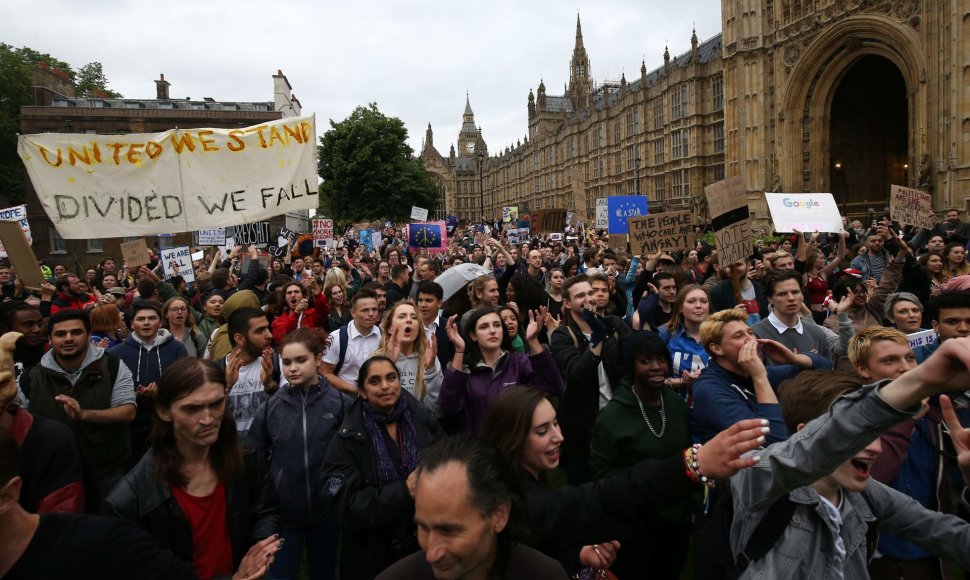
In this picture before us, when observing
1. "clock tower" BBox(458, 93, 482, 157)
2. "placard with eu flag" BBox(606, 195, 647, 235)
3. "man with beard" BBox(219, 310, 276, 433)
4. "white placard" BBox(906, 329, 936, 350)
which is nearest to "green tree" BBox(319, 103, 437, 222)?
"placard with eu flag" BBox(606, 195, 647, 235)

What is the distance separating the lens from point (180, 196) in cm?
615

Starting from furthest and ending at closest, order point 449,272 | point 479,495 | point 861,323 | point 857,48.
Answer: point 857,48
point 449,272
point 861,323
point 479,495

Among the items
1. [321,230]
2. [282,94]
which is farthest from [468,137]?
[321,230]

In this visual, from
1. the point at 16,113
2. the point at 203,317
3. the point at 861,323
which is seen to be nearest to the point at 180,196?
the point at 203,317

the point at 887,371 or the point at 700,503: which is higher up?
the point at 887,371

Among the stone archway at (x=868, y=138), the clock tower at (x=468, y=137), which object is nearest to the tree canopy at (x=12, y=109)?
the stone archway at (x=868, y=138)

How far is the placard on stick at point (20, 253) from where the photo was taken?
6352 mm

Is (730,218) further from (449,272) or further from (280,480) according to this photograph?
(280,480)

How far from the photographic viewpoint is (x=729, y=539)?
218cm

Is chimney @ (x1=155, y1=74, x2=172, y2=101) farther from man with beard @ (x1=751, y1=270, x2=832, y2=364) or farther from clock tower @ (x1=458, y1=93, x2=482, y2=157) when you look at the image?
clock tower @ (x1=458, y1=93, x2=482, y2=157)

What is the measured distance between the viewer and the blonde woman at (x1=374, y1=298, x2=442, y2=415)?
4152mm

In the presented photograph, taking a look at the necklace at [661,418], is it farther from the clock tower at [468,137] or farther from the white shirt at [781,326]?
the clock tower at [468,137]

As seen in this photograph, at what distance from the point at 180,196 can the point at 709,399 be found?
5649 millimetres

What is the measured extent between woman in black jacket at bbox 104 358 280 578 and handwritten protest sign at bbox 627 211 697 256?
280 inches
